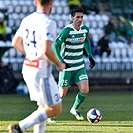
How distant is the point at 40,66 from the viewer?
8.85 m

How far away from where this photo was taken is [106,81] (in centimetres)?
2459

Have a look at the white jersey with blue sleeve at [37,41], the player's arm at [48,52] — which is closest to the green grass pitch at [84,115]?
the white jersey with blue sleeve at [37,41]

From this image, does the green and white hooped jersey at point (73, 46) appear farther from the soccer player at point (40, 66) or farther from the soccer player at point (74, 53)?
the soccer player at point (40, 66)

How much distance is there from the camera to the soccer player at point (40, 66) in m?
8.73

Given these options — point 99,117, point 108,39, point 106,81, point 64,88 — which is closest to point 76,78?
point 64,88

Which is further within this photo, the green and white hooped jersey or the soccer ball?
the green and white hooped jersey

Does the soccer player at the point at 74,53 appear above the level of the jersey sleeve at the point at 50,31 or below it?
below

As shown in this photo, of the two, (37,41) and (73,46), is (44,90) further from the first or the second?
(73,46)

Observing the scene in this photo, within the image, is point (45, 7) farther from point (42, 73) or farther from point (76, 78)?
point (76, 78)

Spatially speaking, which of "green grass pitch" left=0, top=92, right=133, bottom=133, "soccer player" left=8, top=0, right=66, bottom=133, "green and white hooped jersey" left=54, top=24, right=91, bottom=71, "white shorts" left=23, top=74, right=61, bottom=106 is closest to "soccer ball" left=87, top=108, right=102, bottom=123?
"green grass pitch" left=0, top=92, right=133, bottom=133

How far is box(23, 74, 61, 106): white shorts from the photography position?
8766 mm

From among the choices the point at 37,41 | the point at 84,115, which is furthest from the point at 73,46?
the point at 37,41

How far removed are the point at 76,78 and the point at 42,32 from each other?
4.48m

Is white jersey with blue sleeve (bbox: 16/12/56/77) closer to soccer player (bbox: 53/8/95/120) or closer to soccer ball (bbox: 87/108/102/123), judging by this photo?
soccer ball (bbox: 87/108/102/123)
